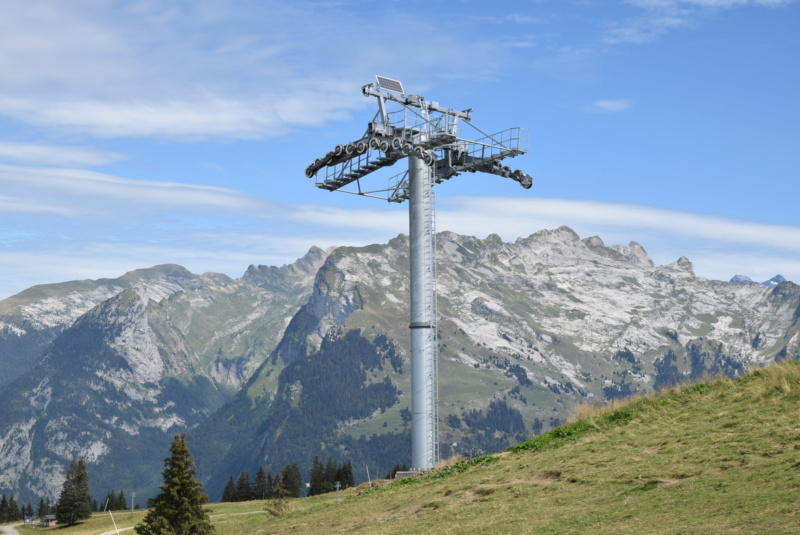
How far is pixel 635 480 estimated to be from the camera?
2856cm

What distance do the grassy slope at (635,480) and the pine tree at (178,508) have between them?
25422 mm

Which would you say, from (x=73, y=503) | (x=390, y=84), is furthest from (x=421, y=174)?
(x=73, y=503)

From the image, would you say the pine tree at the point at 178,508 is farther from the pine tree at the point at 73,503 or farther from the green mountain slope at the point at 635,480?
the pine tree at the point at 73,503

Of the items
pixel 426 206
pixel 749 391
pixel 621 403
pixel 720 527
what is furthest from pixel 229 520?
pixel 720 527

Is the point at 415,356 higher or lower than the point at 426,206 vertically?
lower

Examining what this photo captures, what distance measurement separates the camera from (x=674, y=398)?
4131 cm

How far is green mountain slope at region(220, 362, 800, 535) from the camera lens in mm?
23922

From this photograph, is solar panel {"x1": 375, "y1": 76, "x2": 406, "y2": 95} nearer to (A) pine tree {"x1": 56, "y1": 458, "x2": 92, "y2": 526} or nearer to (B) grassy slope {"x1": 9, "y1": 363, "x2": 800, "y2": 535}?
(B) grassy slope {"x1": 9, "y1": 363, "x2": 800, "y2": 535}

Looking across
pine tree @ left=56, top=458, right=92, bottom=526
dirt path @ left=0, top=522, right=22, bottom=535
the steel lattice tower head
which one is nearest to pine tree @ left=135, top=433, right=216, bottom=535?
the steel lattice tower head

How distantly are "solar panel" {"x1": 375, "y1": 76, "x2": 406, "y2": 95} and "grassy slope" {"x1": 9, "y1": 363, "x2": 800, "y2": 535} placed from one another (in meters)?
26.3

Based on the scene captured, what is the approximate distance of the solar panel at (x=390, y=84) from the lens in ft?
196

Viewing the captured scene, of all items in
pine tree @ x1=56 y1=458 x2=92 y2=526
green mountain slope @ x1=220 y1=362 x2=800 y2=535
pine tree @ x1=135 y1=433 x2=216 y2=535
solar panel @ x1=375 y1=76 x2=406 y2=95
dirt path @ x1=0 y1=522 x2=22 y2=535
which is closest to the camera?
green mountain slope @ x1=220 y1=362 x2=800 y2=535

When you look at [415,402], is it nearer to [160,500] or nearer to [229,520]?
[160,500]

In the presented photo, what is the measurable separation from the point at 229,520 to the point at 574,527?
62.7 metres
